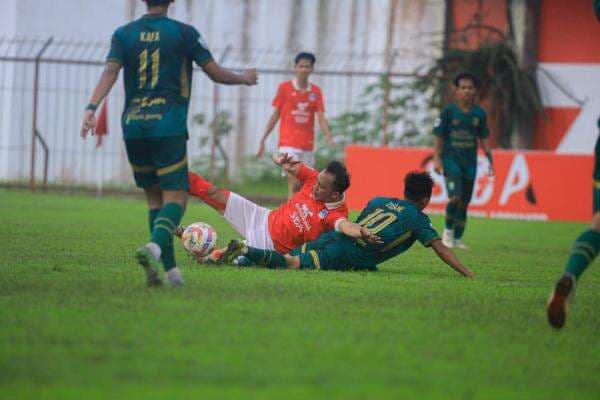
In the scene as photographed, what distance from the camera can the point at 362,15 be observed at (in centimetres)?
2998

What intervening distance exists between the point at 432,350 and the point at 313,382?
1140 mm

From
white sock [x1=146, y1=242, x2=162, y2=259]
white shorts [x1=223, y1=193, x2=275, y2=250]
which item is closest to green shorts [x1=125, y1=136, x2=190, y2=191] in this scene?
white sock [x1=146, y1=242, x2=162, y2=259]

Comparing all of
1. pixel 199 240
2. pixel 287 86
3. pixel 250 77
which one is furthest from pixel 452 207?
pixel 250 77

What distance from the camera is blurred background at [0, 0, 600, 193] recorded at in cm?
2652

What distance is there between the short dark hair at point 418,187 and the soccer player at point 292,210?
0.51 metres

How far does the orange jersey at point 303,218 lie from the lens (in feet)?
34.5

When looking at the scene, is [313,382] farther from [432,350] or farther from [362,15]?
[362,15]

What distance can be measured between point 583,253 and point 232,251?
3425 millimetres

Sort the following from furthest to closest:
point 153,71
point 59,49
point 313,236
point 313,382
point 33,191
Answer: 1. point 59,49
2. point 33,191
3. point 313,236
4. point 153,71
5. point 313,382

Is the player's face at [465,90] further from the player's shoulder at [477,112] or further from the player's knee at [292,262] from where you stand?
the player's knee at [292,262]

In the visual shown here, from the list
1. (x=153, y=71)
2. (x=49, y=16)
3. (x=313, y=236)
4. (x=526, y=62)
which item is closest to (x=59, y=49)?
(x=49, y=16)

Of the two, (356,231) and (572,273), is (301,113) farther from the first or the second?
(572,273)

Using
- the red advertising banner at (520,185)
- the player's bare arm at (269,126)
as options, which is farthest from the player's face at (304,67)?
the red advertising banner at (520,185)

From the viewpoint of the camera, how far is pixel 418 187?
33.8ft
